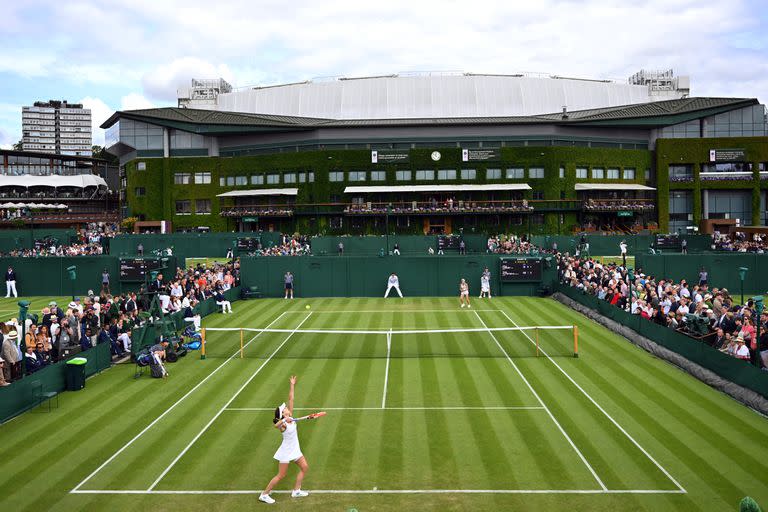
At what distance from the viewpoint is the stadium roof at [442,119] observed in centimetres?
9050

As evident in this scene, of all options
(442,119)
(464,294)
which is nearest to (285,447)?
A: (464,294)

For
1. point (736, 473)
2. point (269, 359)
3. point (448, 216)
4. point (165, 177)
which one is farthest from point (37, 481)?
point (165, 177)

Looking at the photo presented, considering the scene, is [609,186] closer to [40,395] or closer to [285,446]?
[40,395]

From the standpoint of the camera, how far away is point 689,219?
9288cm

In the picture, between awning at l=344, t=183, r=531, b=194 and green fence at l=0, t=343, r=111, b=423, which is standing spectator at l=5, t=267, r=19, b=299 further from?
awning at l=344, t=183, r=531, b=194

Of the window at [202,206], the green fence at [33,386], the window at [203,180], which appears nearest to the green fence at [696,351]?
the green fence at [33,386]

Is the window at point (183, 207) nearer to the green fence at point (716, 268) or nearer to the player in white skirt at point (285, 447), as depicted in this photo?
the green fence at point (716, 268)

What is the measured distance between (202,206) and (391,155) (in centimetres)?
3016

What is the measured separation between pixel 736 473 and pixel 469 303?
25.2 meters

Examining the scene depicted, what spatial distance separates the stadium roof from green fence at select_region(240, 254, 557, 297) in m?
52.5

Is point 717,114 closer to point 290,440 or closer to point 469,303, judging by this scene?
point 469,303

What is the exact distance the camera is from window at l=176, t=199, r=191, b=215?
9806cm

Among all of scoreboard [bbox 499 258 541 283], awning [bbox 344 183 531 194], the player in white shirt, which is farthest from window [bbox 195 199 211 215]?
scoreboard [bbox 499 258 541 283]

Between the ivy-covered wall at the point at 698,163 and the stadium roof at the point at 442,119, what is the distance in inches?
156
